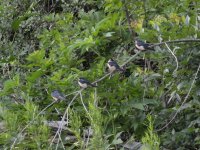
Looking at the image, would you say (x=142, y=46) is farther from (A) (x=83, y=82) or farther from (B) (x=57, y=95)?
(B) (x=57, y=95)

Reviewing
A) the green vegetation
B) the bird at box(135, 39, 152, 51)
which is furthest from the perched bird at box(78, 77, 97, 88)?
the bird at box(135, 39, 152, 51)

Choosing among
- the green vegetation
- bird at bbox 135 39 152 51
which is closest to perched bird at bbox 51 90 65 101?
the green vegetation

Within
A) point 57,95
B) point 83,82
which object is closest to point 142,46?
point 83,82

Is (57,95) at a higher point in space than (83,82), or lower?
lower

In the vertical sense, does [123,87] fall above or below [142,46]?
below

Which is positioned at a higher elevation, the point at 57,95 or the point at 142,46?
the point at 142,46

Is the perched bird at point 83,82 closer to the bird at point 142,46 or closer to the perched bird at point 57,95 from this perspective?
the perched bird at point 57,95

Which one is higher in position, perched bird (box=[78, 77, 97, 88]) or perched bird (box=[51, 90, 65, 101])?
perched bird (box=[78, 77, 97, 88])

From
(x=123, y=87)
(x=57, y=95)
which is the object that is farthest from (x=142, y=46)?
(x=57, y=95)

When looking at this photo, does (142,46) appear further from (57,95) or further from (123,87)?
(57,95)

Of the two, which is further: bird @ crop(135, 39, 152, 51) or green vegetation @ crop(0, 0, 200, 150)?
bird @ crop(135, 39, 152, 51)

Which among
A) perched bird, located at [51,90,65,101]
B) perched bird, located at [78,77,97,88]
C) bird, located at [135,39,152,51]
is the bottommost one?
perched bird, located at [51,90,65,101]

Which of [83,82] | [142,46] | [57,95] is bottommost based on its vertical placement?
[57,95]

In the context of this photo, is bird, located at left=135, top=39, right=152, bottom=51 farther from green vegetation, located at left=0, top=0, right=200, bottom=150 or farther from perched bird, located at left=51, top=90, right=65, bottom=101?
perched bird, located at left=51, top=90, right=65, bottom=101
